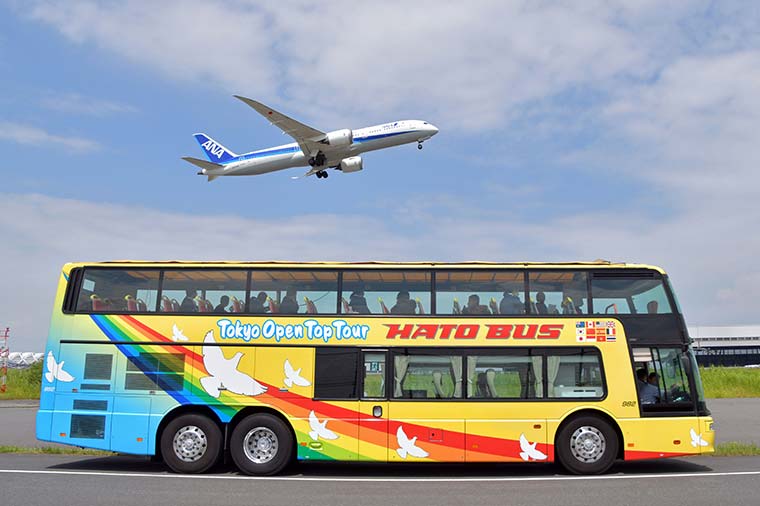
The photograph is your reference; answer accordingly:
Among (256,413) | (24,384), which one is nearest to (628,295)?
(256,413)

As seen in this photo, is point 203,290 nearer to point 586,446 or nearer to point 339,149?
point 586,446

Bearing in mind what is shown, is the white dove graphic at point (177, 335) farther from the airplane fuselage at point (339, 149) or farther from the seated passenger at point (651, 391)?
the airplane fuselage at point (339, 149)

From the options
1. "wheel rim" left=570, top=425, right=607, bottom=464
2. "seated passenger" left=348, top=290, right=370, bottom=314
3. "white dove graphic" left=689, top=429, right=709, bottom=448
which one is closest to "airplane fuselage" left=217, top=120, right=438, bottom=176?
"seated passenger" left=348, top=290, right=370, bottom=314

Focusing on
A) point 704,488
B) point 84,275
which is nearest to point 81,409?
point 84,275

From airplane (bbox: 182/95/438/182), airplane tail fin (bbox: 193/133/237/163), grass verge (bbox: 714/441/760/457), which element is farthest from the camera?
airplane tail fin (bbox: 193/133/237/163)

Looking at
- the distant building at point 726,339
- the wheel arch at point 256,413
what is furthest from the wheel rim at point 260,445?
the distant building at point 726,339

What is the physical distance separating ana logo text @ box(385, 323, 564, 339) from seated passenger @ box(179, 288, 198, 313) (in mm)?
3077

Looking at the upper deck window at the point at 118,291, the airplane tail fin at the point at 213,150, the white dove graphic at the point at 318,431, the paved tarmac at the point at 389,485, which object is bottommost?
the paved tarmac at the point at 389,485

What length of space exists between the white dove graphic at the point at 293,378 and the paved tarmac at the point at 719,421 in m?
6.62

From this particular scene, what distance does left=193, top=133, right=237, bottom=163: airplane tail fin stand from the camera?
43875 millimetres

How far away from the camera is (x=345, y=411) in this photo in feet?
35.5

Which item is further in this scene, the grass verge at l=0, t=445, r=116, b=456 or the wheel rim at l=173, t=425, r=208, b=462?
the grass verge at l=0, t=445, r=116, b=456

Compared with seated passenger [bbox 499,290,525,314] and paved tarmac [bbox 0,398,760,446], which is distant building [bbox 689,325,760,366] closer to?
paved tarmac [bbox 0,398,760,446]

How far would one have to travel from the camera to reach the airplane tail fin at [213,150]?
4388 centimetres
